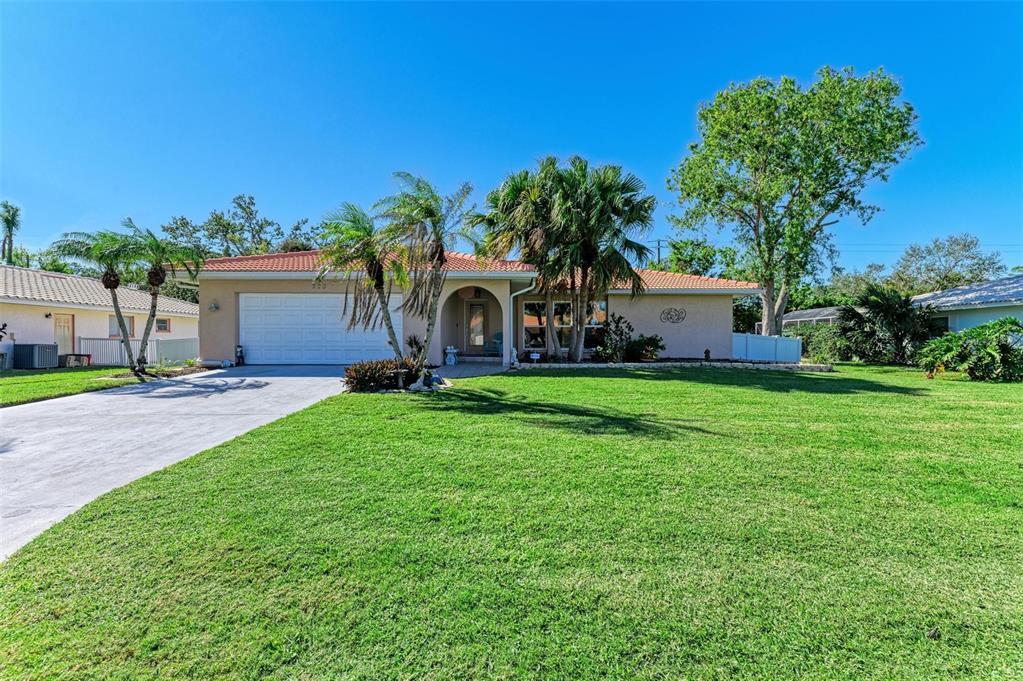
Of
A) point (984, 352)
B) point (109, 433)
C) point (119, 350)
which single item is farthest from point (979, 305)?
point (119, 350)

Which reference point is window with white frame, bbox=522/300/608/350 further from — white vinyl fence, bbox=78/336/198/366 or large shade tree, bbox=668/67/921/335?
white vinyl fence, bbox=78/336/198/366

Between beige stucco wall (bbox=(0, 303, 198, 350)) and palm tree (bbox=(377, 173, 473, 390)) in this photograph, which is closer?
palm tree (bbox=(377, 173, 473, 390))

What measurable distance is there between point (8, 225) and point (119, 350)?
23032 mm

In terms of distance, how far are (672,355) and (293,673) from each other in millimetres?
18843

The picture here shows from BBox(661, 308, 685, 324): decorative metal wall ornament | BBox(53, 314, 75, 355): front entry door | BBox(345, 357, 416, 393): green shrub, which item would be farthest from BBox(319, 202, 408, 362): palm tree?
BBox(53, 314, 75, 355): front entry door

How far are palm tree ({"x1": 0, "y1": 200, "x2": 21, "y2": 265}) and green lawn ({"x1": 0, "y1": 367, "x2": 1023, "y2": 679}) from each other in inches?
1651

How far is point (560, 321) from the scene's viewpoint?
19.5m

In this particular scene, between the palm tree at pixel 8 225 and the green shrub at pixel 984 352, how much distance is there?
5162 centimetres

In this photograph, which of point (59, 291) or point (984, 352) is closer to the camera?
point (984, 352)

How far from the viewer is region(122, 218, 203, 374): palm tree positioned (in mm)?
12945

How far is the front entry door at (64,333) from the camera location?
18.7m

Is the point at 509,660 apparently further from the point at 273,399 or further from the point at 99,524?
the point at 273,399

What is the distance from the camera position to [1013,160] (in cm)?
2259

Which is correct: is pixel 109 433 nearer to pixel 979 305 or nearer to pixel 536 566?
pixel 536 566
